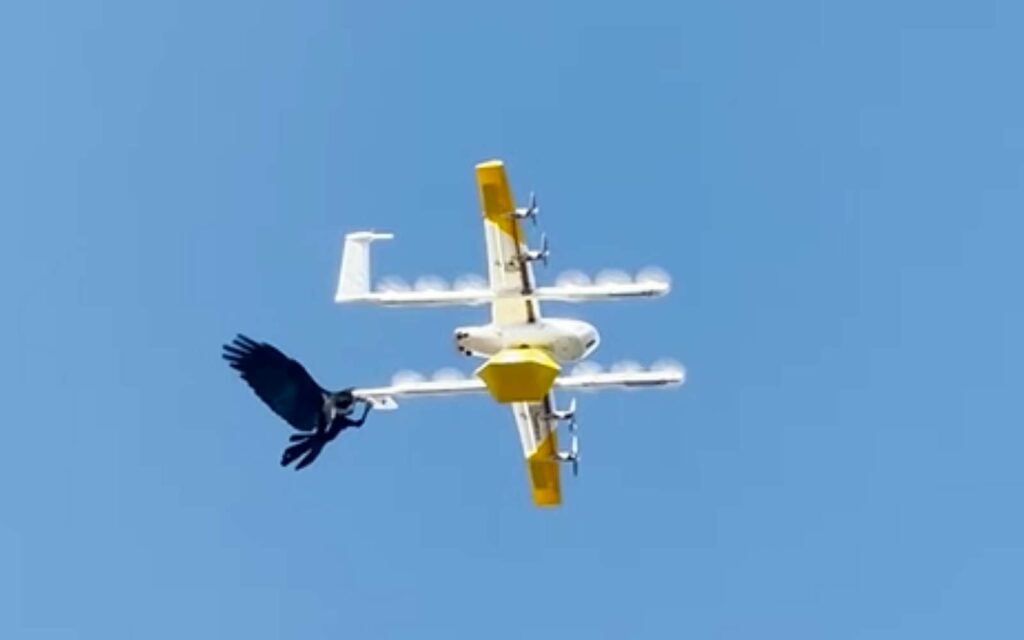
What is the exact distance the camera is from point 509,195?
79688 mm

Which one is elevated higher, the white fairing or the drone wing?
the white fairing

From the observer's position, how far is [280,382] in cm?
8088

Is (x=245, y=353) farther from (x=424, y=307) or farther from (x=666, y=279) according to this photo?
(x=666, y=279)

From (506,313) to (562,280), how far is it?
7.68 ft

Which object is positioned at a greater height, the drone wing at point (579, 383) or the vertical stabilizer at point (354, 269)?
the vertical stabilizer at point (354, 269)

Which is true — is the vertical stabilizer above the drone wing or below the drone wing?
above

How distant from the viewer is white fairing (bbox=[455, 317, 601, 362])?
78.5m

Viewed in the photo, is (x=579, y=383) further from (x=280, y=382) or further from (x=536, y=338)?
(x=280, y=382)

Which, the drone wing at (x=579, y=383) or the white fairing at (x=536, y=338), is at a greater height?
the white fairing at (x=536, y=338)

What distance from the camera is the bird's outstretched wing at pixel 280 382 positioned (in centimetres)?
8038

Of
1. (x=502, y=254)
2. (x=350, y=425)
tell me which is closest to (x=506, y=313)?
(x=502, y=254)

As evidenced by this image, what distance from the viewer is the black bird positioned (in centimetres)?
8062

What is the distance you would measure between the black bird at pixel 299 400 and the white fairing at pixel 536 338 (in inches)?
184

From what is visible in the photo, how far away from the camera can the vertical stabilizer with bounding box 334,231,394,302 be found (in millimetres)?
81875
